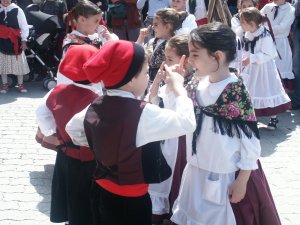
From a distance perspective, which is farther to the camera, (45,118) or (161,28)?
(161,28)

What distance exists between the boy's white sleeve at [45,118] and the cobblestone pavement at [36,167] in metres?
0.87

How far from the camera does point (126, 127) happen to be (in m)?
2.17

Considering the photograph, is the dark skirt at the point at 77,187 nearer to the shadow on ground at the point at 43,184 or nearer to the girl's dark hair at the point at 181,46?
the shadow on ground at the point at 43,184

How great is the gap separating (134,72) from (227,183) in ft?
2.71

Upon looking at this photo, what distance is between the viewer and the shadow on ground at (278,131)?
203 inches

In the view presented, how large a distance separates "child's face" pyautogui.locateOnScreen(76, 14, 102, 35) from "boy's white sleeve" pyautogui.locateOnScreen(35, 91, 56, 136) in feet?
5.03

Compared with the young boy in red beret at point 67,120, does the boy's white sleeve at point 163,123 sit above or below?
above

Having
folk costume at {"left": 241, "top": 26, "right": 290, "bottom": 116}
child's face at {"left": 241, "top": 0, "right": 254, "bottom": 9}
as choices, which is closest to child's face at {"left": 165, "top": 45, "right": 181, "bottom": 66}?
folk costume at {"left": 241, "top": 26, "right": 290, "bottom": 116}

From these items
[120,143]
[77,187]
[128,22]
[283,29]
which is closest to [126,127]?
[120,143]

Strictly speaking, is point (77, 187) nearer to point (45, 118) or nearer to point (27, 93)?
point (45, 118)

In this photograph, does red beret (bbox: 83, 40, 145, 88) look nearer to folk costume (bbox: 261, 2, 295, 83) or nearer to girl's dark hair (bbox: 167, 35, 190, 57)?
girl's dark hair (bbox: 167, 35, 190, 57)

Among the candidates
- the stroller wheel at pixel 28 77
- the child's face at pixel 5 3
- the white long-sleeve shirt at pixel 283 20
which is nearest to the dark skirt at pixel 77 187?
the white long-sleeve shirt at pixel 283 20

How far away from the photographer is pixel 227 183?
2600 millimetres

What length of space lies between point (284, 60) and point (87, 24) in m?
3.36
